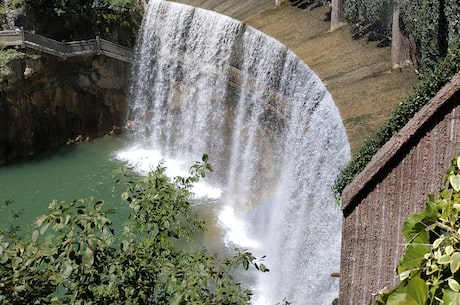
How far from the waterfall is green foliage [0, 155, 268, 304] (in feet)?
25.7

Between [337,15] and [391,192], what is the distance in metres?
12.0

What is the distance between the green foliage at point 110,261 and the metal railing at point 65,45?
19.0m

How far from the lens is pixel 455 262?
12.6 feet

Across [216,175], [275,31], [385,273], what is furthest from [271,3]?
[385,273]

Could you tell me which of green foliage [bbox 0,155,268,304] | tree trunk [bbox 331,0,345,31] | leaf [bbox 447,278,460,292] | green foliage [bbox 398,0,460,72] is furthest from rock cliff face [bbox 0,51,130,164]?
leaf [bbox 447,278,460,292]

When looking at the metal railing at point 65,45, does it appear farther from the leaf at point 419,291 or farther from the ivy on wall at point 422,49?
the leaf at point 419,291

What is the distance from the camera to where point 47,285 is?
5.30 meters

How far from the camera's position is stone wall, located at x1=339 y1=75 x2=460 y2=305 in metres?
8.14

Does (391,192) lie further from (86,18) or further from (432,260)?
(86,18)

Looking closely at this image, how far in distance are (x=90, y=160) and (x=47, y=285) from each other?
19.1 metres

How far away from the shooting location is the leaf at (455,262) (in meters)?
3.82

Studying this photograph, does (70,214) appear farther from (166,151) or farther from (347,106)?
(166,151)

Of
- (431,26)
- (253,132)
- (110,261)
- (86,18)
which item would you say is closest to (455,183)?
→ (110,261)

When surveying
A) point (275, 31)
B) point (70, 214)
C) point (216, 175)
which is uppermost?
point (275, 31)
